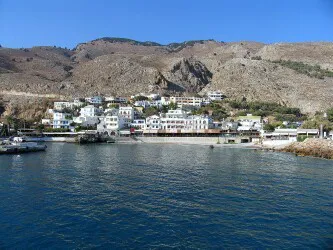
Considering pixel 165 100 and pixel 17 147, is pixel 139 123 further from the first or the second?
pixel 17 147

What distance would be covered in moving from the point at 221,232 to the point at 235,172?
20515 mm

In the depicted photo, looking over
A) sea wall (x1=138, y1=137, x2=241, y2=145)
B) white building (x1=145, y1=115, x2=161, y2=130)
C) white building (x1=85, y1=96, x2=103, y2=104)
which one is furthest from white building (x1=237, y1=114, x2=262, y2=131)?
white building (x1=85, y1=96, x2=103, y2=104)

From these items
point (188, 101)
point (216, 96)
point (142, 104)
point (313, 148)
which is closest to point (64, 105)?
point (142, 104)

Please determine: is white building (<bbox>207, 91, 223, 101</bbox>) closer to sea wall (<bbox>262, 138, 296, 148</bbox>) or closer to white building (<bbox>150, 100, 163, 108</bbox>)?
white building (<bbox>150, 100, 163, 108</bbox>)

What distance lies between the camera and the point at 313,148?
61.7 meters

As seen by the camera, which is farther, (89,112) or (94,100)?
(94,100)

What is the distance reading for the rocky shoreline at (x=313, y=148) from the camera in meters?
57.7

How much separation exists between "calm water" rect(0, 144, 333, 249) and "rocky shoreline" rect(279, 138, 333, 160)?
63.4 feet

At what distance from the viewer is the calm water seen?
1831cm

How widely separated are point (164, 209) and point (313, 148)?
45886 mm

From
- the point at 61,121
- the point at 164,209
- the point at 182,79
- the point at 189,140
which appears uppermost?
the point at 182,79

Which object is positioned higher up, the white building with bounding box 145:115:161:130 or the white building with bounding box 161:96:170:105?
the white building with bounding box 161:96:170:105

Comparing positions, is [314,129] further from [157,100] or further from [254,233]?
[254,233]

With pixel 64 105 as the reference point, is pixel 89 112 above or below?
below
